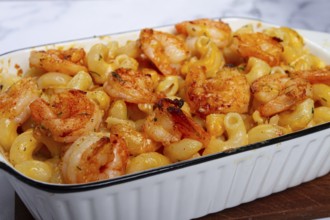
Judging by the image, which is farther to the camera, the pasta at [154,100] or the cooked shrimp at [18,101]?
the cooked shrimp at [18,101]

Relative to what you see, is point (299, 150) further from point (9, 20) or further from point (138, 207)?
point (9, 20)

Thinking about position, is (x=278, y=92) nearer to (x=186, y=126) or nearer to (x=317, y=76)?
(x=317, y=76)

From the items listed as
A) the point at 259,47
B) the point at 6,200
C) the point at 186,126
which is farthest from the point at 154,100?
the point at 6,200

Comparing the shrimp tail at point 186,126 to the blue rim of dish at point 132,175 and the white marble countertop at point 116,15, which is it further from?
the white marble countertop at point 116,15

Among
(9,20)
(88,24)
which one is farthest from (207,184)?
(9,20)

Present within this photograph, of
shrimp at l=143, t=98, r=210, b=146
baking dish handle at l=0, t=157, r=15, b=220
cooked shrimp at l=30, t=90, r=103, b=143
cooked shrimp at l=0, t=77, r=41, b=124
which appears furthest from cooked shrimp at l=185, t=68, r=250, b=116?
baking dish handle at l=0, t=157, r=15, b=220

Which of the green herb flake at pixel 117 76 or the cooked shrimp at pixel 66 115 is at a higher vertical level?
the green herb flake at pixel 117 76

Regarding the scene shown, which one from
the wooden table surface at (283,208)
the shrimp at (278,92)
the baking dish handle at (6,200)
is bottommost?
the baking dish handle at (6,200)

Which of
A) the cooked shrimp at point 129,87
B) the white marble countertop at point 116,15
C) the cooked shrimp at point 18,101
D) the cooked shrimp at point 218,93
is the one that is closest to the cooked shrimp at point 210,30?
the cooked shrimp at point 218,93

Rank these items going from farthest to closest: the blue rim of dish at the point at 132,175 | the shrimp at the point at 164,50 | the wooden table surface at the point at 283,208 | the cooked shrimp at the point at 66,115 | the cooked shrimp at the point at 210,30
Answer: the cooked shrimp at the point at 210,30, the shrimp at the point at 164,50, the wooden table surface at the point at 283,208, the cooked shrimp at the point at 66,115, the blue rim of dish at the point at 132,175
